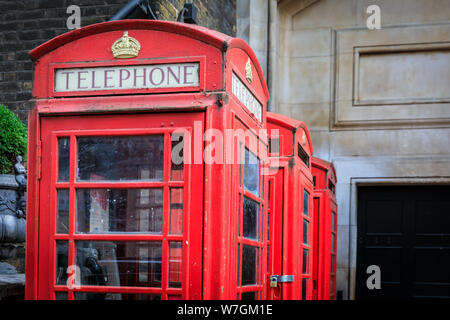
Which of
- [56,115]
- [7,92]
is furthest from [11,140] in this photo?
[56,115]

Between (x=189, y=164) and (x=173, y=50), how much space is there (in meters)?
0.63

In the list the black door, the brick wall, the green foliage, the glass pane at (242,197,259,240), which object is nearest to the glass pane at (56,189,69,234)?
the glass pane at (242,197,259,240)

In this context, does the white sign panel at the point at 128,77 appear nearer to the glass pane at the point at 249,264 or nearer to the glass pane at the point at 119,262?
the glass pane at the point at 119,262

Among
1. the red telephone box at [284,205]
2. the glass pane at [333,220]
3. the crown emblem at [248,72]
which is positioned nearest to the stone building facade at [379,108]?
the glass pane at [333,220]

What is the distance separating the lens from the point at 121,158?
382 centimetres

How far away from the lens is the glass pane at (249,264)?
13.7ft

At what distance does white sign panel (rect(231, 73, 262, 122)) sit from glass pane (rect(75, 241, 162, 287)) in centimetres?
96

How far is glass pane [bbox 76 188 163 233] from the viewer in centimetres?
376

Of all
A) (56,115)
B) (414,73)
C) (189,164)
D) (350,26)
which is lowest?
(189,164)

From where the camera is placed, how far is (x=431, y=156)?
11.2 m

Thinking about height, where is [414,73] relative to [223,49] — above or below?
above

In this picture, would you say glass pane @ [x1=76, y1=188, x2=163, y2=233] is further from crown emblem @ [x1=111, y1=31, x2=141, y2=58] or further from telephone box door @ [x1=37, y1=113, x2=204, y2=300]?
crown emblem @ [x1=111, y1=31, x2=141, y2=58]

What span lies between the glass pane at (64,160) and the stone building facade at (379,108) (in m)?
7.87
